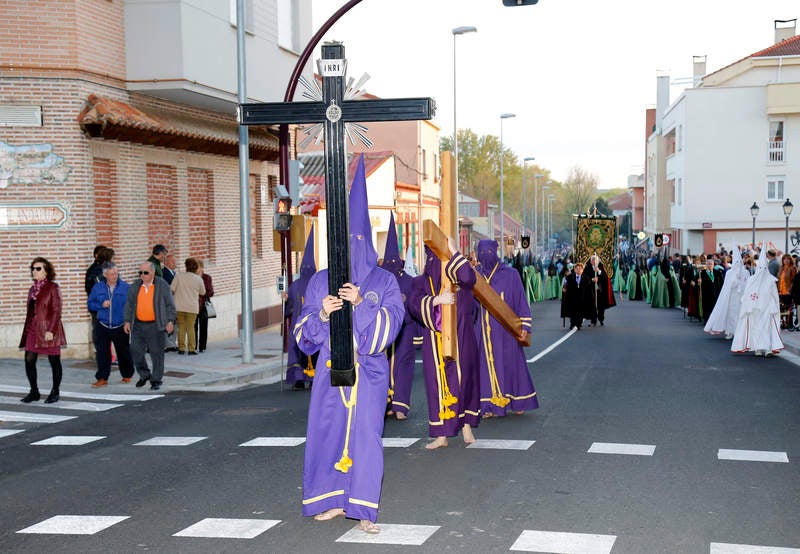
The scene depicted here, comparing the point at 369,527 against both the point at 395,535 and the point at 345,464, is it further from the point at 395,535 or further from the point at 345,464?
the point at 345,464

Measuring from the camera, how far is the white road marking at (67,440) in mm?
10250

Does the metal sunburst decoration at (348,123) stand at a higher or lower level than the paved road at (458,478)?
higher

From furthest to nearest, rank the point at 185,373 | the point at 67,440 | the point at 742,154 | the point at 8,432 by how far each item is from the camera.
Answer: the point at 742,154
the point at 185,373
the point at 8,432
the point at 67,440

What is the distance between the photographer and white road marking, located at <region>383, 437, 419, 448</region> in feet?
31.7

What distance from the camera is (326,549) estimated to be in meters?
6.26

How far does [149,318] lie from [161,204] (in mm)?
6582

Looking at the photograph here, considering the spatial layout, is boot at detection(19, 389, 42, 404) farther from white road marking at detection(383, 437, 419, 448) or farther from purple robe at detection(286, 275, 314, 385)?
white road marking at detection(383, 437, 419, 448)

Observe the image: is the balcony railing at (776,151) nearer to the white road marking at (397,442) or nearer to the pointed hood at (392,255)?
the pointed hood at (392,255)

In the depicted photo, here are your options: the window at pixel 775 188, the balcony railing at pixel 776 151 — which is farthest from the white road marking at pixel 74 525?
the balcony railing at pixel 776 151

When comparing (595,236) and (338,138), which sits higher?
(338,138)

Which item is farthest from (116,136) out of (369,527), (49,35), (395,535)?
(395,535)

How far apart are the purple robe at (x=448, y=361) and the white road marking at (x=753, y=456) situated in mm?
2243

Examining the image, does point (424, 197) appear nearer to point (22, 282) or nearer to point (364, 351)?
point (22, 282)

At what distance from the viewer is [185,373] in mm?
15695
